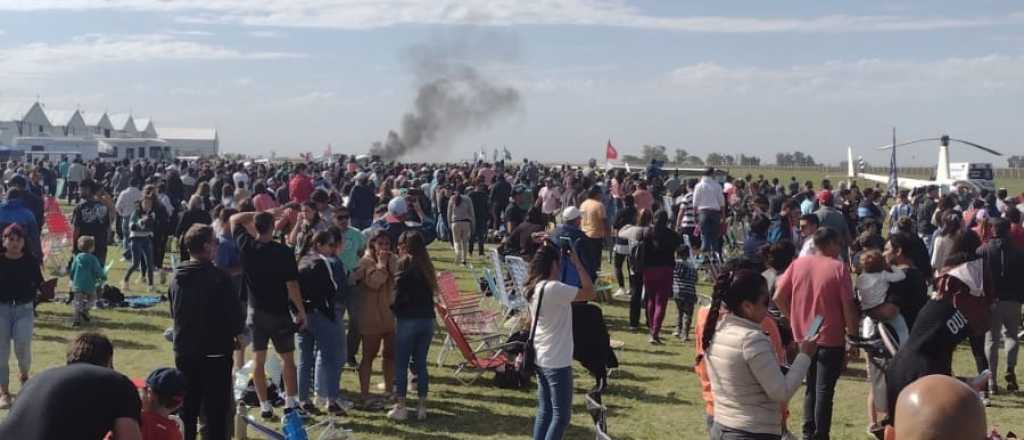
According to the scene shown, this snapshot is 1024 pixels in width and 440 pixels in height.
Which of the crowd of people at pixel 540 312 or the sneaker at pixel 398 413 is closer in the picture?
the crowd of people at pixel 540 312

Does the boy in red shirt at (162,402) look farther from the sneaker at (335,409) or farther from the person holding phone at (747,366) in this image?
the sneaker at (335,409)

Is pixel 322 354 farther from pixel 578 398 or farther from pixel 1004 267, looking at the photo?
pixel 1004 267

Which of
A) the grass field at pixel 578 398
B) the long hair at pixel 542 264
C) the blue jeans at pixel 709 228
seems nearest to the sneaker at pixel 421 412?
the grass field at pixel 578 398

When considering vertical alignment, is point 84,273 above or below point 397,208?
below

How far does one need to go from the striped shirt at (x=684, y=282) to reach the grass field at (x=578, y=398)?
57cm

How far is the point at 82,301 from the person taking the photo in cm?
1150

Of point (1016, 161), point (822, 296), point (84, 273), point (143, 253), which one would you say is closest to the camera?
point (822, 296)

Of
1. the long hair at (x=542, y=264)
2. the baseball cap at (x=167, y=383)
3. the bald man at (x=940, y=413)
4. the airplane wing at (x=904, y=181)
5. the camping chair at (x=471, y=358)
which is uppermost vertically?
the airplane wing at (x=904, y=181)

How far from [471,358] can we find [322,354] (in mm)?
1521

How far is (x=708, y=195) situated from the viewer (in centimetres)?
1602

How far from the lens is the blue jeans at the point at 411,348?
7.44m

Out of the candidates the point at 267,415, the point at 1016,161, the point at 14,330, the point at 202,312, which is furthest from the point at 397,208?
the point at 1016,161

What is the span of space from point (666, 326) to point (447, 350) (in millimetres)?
3264

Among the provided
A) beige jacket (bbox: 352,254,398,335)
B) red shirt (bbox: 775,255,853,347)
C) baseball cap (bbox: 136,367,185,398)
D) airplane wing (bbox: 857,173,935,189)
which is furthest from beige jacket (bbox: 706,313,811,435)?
airplane wing (bbox: 857,173,935,189)
